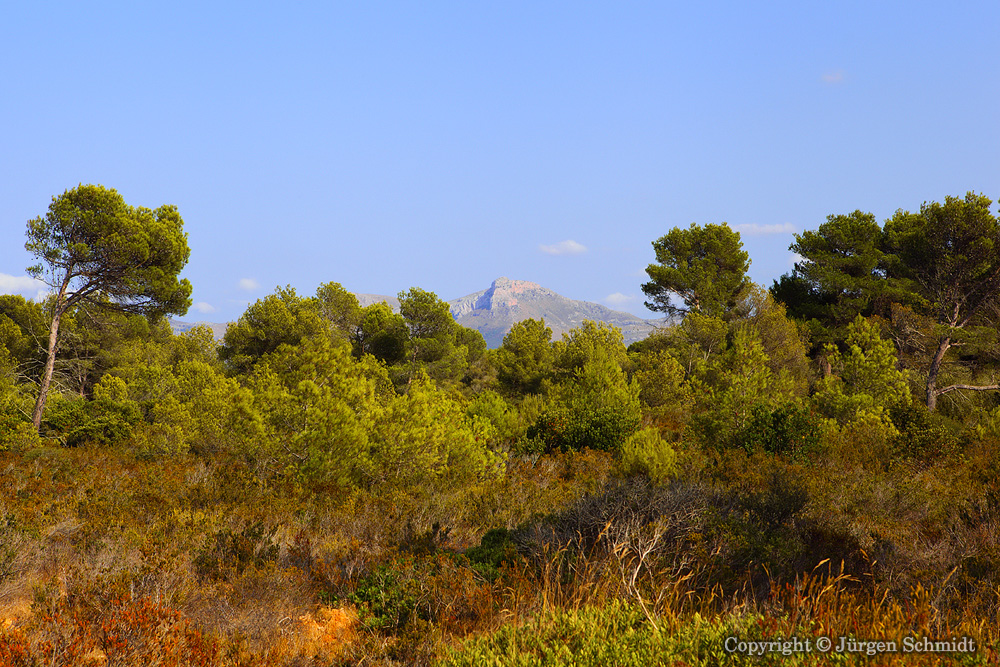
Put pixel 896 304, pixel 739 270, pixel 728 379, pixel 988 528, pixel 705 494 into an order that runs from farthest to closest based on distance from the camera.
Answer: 1. pixel 739 270
2. pixel 896 304
3. pixel 728 379
4. pixel 705 494
5. pixel 988 528

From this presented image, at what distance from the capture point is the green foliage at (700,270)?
31.2 m

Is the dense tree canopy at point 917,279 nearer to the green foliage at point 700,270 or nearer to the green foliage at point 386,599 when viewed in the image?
the green foliage at point 700,270

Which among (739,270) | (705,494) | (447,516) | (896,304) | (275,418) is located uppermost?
(739,270)

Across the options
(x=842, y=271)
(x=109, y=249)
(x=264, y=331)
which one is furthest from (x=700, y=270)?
(x=109, y=249)

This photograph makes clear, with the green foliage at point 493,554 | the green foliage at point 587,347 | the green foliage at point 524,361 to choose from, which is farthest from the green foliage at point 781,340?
the green foliage at point 493,554

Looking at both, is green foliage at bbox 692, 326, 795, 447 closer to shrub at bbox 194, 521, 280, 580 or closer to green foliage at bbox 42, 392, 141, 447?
shrub at bbox 194, 521, 280, 580

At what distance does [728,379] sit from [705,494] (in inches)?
334

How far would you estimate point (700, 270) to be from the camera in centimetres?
3177

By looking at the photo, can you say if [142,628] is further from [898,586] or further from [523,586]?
[898,586]

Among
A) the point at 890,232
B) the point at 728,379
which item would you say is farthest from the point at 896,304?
the point at 728,379

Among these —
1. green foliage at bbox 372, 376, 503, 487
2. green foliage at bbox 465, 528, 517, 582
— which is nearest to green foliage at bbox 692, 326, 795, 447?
green foliage at bbox 372, 376, 503, 487

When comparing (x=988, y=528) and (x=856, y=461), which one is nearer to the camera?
(x=988, y=528)

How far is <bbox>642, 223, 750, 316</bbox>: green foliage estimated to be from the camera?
31.2 meters

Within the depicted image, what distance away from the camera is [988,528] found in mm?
5793
